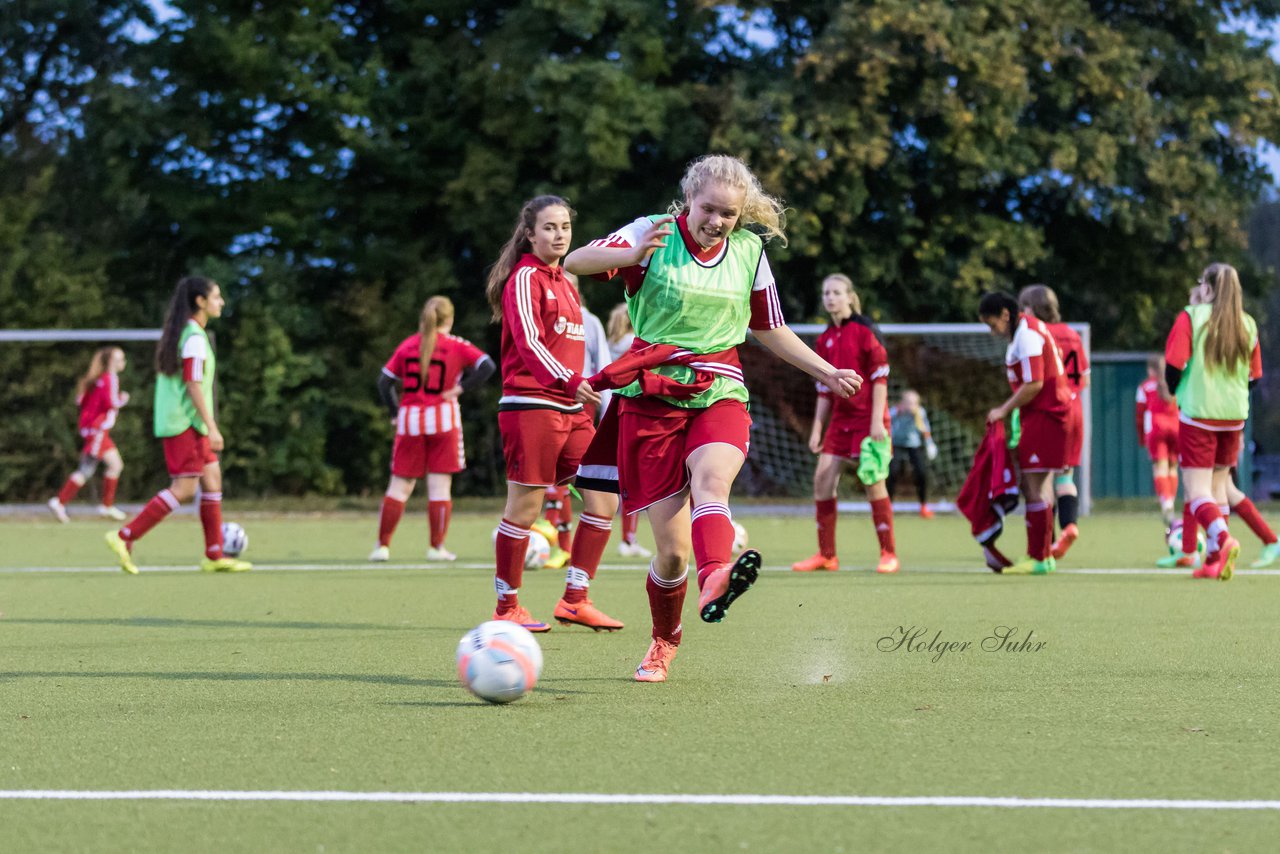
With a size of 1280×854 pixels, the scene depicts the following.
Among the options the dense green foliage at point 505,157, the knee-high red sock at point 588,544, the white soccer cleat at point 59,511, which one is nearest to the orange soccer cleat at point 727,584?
the knee-high red sock at point 588,544

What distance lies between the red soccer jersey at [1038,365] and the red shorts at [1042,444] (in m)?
0.07

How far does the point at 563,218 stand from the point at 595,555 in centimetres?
165

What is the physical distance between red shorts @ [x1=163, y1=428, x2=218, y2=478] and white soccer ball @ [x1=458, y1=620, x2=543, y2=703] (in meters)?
5.90

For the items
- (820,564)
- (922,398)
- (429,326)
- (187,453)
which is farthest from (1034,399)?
(922,398)

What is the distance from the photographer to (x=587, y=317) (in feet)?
35.5

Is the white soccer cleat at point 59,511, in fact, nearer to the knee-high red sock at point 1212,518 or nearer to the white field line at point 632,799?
the knee-high red sock at point 1212,518

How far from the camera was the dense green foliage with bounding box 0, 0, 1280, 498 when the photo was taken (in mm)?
23016

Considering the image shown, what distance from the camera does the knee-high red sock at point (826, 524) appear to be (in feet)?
38.5

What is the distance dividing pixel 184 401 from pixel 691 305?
6233mm

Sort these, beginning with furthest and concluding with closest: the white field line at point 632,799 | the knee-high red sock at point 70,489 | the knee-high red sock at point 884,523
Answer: the knee-high red sock at point 70,489, the knee-high red sock at point 884,523, the white field line at point 632,799

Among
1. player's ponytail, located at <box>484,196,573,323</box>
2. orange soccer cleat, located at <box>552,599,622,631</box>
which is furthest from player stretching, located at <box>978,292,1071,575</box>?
player's ponytail, located at <box>484,196,573,323</box>

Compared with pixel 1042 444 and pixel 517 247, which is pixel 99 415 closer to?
pixel 1042 444

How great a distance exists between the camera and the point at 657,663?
6.16 m

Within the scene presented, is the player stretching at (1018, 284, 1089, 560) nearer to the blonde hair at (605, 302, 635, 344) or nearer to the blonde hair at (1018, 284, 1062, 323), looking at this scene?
the blonde hair at (1018, 284, 1062, 323)
